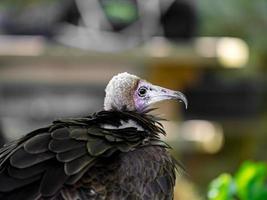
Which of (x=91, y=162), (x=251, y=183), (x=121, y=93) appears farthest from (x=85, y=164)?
(x=251, y=183)

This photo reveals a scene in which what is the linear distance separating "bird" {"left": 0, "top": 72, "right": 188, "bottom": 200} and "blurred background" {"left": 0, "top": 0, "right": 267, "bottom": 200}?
13.6 feet

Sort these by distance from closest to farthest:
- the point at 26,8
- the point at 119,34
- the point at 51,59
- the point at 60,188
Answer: the point at 60,188 < the point at 51,59 < the point at 119,34 < the point at 26,8

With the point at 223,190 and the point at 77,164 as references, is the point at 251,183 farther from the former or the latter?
the point at 77,164

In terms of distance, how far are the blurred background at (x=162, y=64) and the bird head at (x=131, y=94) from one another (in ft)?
12.0

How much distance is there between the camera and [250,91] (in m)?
11.7

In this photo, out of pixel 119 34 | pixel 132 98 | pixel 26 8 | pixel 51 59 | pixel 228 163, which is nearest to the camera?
pixel 132 98

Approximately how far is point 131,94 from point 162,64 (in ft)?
14.4

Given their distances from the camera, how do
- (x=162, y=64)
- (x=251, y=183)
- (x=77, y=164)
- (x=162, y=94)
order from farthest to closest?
(x=162, y=64), (x=251, y=183), (x=162, y=94), (x=77, y=164)

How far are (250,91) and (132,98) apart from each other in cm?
A: 701

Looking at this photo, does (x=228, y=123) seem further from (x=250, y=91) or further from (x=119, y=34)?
(x=119, y=34)

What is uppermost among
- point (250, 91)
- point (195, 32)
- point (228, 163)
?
point (195, 32)

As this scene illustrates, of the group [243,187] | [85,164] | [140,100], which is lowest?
[243,187]

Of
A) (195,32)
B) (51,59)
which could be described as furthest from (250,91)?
(51,59)

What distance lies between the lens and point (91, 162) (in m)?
4.03
